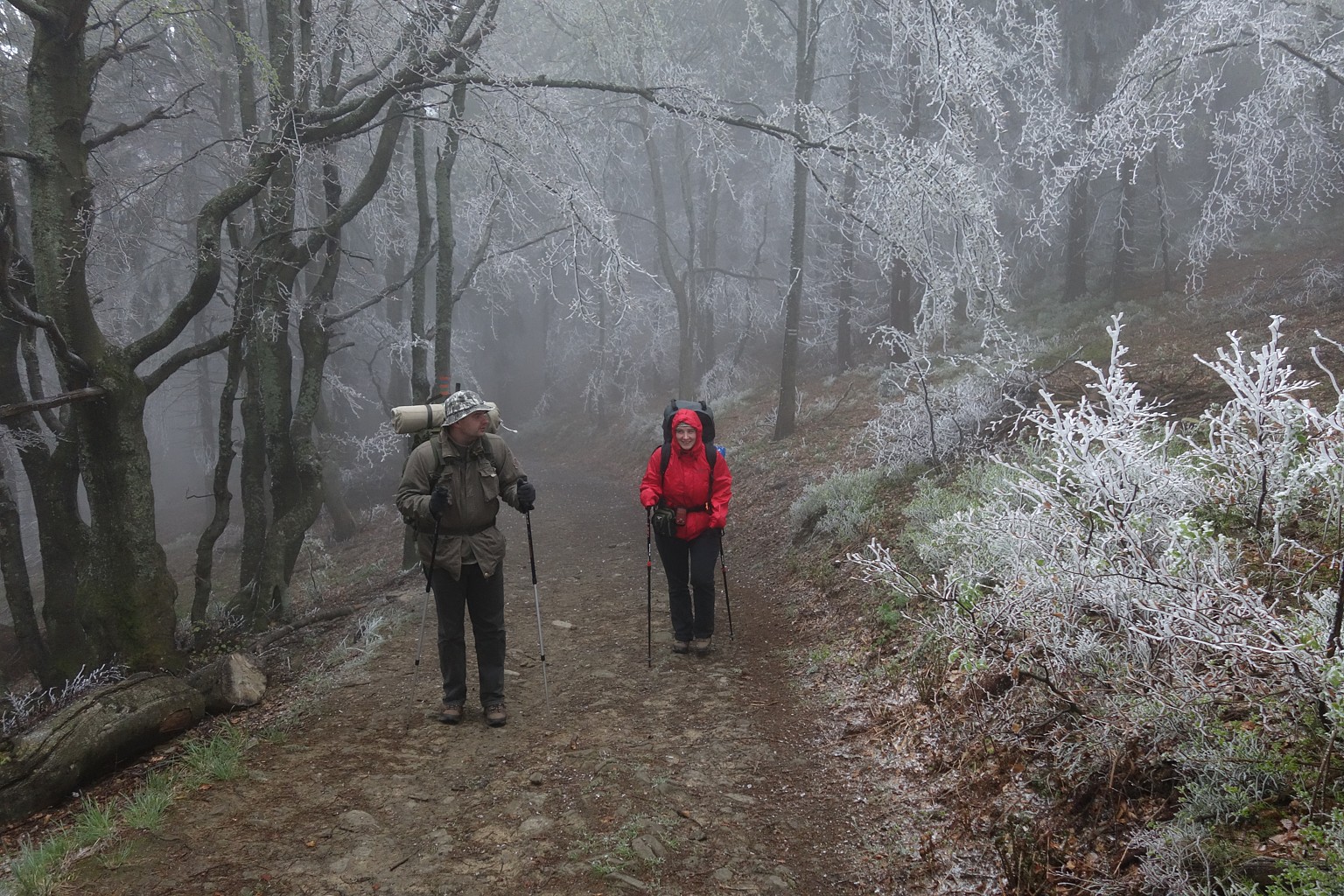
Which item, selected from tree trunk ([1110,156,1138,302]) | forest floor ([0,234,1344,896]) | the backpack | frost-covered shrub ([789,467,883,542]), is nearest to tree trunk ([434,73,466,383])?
forest floor ([0,234,1344,896])

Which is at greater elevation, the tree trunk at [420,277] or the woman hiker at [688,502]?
the tree trunk at [420,277]

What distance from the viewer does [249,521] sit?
9.53 metres

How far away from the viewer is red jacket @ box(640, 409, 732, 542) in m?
6.49

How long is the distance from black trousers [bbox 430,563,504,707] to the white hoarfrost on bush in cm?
292

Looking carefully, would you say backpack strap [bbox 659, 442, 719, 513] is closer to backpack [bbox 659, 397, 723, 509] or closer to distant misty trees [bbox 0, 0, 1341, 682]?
backpack [bbox 659, 397, 723, 509]

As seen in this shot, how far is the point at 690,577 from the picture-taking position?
684cm

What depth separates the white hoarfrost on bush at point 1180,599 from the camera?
2.78 m

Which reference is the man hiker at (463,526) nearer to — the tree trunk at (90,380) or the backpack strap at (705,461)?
the backpack strap at (705,461)

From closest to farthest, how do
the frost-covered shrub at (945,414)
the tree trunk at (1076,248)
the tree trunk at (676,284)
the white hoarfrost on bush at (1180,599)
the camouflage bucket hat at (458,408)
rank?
the white hoarfrost on bush at (1180,599) → the camouflage bucket hat at (458,408) → the frost-covered shrub at (945,414) → the tree trunk at (1076,248) → the tree trunk at (676,284)

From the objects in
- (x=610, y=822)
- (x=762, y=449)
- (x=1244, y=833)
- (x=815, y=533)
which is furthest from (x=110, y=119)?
(x=1244, y=833)

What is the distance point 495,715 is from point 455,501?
64.3 inches

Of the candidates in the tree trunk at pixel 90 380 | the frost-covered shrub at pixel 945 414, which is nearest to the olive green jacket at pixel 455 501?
the tree trunk at pixel 90 380

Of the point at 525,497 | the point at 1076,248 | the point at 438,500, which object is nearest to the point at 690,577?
the point at 525,497

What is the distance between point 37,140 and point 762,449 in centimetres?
1123
